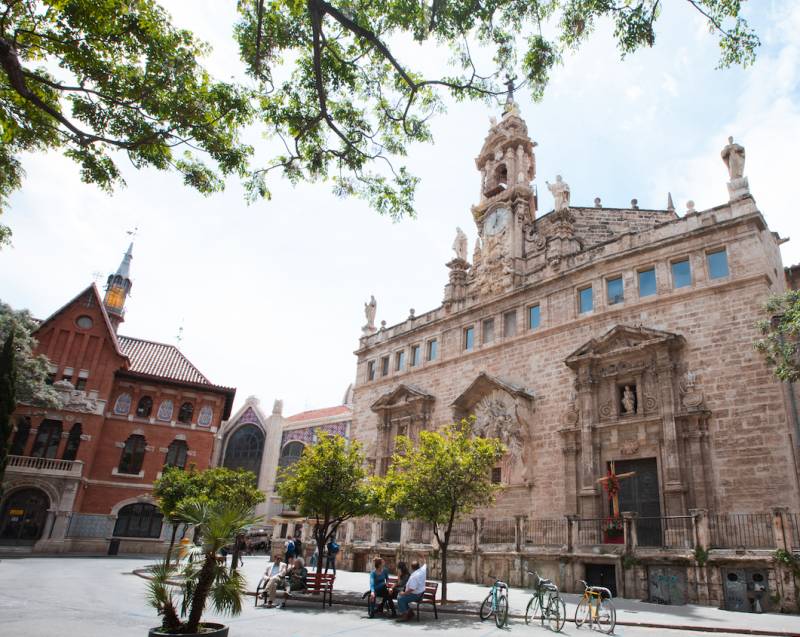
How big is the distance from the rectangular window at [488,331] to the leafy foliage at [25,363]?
74.4ft

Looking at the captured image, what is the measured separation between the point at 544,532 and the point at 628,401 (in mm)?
5676

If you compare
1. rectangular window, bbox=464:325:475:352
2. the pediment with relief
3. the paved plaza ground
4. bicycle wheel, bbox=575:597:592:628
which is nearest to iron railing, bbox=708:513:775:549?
the paved plaza ground

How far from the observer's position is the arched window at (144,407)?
36.1m

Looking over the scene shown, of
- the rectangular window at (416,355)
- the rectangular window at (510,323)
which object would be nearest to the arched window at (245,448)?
the rectangular window at (416,355)

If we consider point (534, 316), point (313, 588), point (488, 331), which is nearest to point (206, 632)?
point (313, 588)

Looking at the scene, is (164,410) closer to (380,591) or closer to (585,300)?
(585,300)

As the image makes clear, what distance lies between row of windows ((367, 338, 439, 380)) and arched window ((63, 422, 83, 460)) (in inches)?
690

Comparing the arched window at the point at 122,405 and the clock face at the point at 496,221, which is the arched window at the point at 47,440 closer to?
the arched window at the point at 122,405

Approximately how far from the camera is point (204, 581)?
6871 mm

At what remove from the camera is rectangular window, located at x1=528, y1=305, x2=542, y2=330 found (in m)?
25.1

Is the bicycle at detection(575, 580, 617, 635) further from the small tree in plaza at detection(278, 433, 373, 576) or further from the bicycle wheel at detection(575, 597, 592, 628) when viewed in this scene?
the small tree in plaza at detection(278, 433, 373, 576)

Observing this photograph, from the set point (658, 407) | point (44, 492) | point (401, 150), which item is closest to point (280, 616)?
point (401, 150)

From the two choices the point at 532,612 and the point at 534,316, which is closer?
the point at 532,612

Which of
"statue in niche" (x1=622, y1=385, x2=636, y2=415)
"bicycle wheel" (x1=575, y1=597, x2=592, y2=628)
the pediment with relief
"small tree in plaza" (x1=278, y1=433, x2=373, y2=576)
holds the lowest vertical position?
"bicycle wheel" (x1=575, y1=597, x2=592, y2=628)
